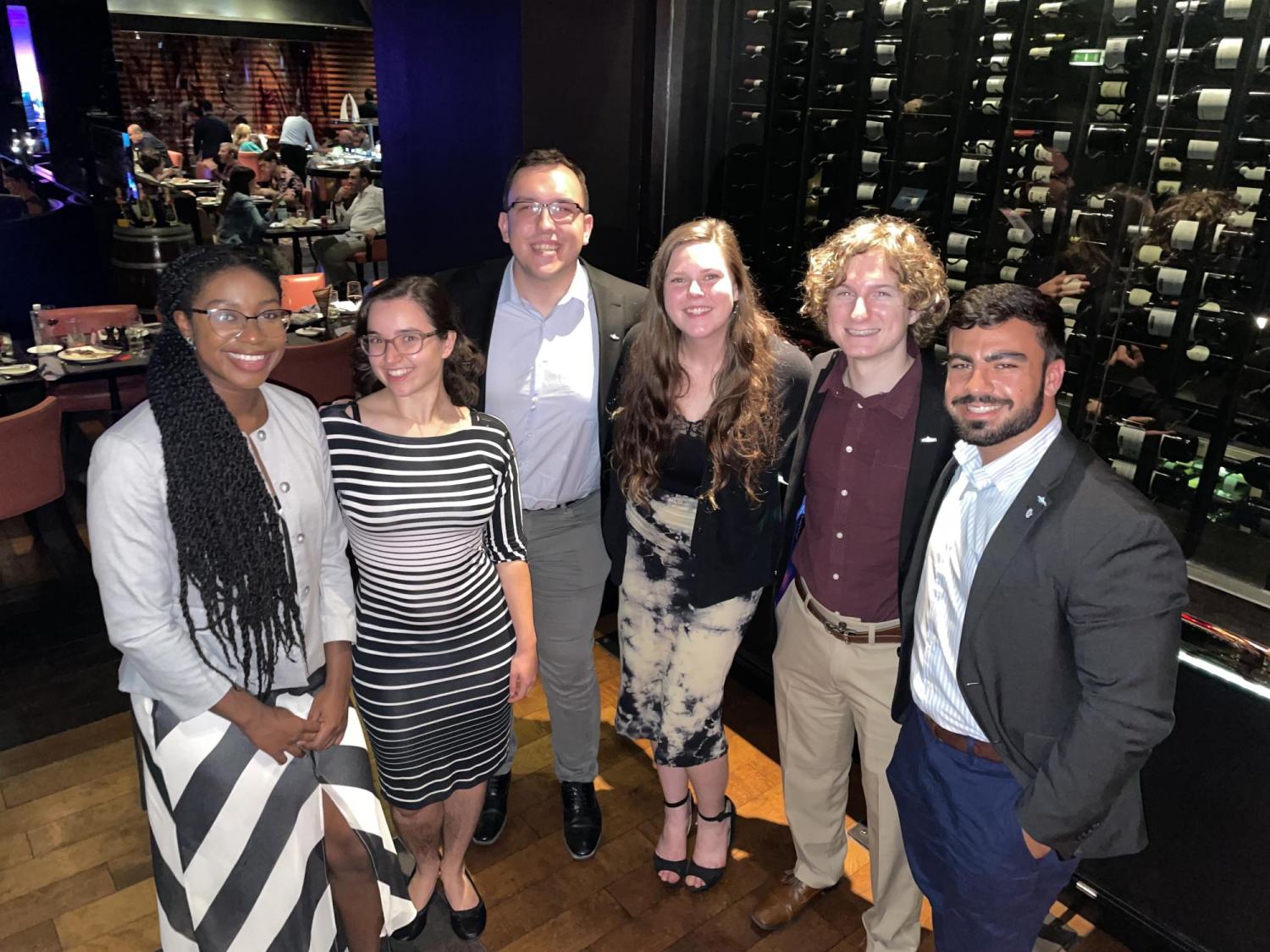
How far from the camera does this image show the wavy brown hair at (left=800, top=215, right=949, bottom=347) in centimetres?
179

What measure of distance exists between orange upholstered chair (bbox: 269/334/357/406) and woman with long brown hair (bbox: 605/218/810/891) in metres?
2.65

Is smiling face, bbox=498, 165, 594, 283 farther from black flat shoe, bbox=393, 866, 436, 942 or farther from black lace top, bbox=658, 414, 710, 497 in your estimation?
black flat shoe, bbox=393, 866, 436, 942

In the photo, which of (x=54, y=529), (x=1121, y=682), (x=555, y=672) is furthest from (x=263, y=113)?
(x=1121, y=682)

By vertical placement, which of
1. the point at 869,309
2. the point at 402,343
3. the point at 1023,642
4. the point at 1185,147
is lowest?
the point at 1023,642

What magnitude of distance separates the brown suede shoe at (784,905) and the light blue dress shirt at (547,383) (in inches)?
46.4

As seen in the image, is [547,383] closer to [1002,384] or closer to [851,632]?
[851,632]

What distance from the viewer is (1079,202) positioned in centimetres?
242

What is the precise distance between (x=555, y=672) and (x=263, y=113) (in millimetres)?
17228

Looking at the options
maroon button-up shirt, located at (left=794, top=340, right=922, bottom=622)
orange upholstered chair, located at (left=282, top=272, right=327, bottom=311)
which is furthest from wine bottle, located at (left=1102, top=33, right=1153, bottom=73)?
orange upholstered chair, located at (left=282, top=272, right=327, bottom=311)

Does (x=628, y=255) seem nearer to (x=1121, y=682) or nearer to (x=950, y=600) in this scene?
(x=950, y=600)

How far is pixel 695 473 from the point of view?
2064 mm

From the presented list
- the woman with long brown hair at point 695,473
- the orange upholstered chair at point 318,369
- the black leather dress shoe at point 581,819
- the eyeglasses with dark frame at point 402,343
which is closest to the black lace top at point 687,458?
the woman with long brown hair at point 695,473

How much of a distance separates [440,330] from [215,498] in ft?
1.82

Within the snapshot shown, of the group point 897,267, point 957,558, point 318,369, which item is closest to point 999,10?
point 897,267
